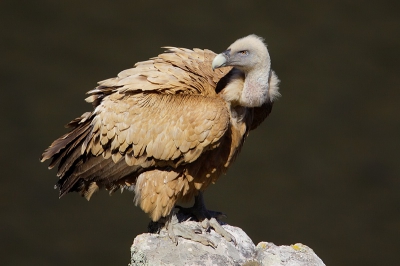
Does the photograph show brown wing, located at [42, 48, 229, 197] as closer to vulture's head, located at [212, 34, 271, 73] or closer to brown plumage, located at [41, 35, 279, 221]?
brown plumage, located at [41, 35, 279, 221]

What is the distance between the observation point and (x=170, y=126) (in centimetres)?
637

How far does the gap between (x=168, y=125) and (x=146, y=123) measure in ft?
0.52

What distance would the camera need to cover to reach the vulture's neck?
6.30 m

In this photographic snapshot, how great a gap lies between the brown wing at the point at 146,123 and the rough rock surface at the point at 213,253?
0.58 m

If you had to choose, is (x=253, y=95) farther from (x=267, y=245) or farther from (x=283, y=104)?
(x=283, y=104)

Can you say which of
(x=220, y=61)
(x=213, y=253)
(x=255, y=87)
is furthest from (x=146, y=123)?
(x=213, y=253)

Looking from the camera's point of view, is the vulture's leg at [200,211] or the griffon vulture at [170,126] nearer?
the griffon vulture at [170,126]

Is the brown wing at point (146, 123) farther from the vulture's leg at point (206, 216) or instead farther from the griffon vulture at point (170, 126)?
the vulture's leg at point (206, 216)

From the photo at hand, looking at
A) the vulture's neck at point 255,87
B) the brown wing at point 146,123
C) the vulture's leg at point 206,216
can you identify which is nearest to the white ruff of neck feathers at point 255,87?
the vulture's neck at point 255,87

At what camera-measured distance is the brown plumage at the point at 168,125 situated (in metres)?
6.30

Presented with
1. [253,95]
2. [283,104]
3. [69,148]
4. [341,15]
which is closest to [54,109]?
[283,104]

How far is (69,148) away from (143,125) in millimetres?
648

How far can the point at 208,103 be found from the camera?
629 cm

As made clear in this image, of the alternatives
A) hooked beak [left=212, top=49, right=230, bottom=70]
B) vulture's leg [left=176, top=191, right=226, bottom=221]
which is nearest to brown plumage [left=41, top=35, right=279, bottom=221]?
hooked beak [left=212, top=49, right=230, bottom=70]
